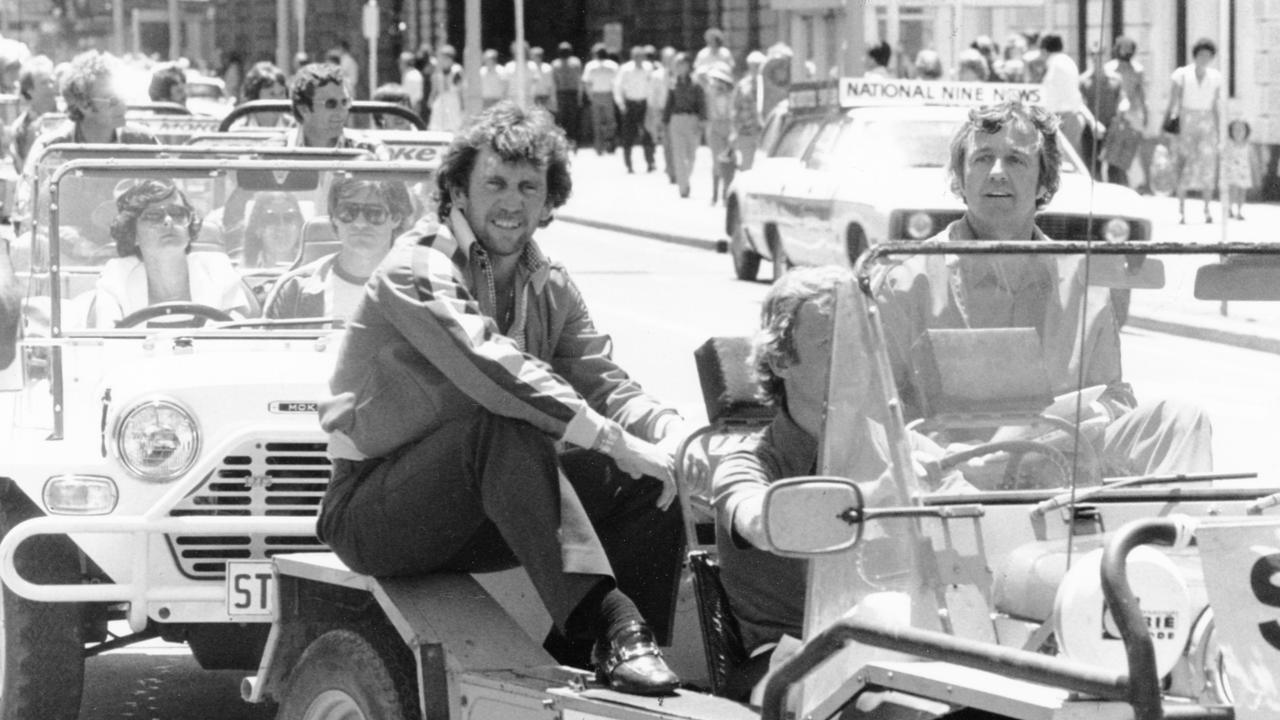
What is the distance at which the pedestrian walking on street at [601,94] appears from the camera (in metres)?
44.2

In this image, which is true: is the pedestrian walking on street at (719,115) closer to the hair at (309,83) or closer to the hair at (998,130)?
the hair at (309,83)

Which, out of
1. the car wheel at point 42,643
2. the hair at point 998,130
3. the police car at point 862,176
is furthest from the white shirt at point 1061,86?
Answer: the car wheel at point 42,643

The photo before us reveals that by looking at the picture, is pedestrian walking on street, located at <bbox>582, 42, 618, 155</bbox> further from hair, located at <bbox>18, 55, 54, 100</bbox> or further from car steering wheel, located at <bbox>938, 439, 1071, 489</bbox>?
car steering wheel, located at <bbox>938, 439, 1071, 489</bbox>

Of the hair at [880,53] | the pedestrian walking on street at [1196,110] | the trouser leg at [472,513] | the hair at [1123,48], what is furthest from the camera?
the hair at [880,53]

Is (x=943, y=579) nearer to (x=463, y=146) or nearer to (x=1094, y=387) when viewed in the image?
(x=1094, y=387)

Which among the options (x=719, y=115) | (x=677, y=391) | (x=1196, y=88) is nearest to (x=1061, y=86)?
(x=677, y=391)

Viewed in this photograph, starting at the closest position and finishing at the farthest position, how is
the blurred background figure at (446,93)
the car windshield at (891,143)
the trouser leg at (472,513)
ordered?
the trouser leg at (472,513), the car windshield at (891,143), the blurred background figure at (446,93)

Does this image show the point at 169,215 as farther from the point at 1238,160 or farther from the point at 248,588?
the point at 1238,160

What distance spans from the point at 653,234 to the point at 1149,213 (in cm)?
1085

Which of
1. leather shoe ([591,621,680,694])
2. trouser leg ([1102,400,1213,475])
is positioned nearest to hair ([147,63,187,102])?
leather shoe ([591,621,680,694])

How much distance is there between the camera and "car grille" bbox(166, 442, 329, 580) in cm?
650

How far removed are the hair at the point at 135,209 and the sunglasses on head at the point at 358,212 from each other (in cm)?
46

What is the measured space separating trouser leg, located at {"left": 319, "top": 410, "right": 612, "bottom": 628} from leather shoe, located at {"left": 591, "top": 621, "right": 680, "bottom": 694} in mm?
124

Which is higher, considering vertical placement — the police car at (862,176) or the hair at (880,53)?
the hair at (880,53)
